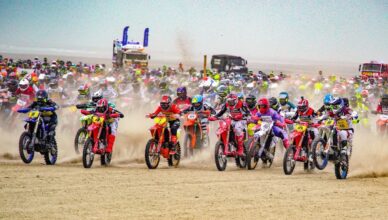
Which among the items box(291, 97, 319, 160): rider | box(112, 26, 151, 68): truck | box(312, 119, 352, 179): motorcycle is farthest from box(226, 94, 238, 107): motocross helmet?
box(112, 26, 151, 68): truck

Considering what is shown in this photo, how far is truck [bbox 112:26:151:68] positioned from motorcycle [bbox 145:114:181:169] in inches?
1494

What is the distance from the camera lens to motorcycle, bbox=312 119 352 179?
17.3m

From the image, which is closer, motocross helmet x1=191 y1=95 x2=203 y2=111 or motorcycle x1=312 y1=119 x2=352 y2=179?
motorcycle x1=312 y1=119 x2=352 y2=179

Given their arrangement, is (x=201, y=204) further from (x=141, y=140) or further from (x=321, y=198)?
(x=141, y=140)

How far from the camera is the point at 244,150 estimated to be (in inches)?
754

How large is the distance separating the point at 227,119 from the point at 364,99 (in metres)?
17.3

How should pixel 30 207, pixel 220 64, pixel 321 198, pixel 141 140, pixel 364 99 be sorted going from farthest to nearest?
pixel 220 64 → pixel 364 99 → pixel 141 140 → pixel 321 198 → pixel 30 207

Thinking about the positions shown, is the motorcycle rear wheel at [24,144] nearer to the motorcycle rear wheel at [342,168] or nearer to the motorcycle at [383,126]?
the motorcycle rear wheel at [342,168]

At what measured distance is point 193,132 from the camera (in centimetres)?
1997

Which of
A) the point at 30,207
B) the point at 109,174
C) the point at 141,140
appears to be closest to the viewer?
the point at 30,207

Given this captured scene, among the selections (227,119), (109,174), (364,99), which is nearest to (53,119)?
(109,174)

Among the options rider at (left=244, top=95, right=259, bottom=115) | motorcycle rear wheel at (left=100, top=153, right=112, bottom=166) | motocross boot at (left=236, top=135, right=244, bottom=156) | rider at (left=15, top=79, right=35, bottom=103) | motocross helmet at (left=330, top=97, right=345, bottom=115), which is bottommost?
motorcycle rear wheel at (left=100, top=153, right=112, bottom=166)

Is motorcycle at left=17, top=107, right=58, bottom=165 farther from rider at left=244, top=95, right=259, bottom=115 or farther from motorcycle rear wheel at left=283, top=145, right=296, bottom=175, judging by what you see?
motorcycle rear wheel at left=283, top=145, right=296, bottom=175

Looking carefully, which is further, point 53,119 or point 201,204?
point 53,119
